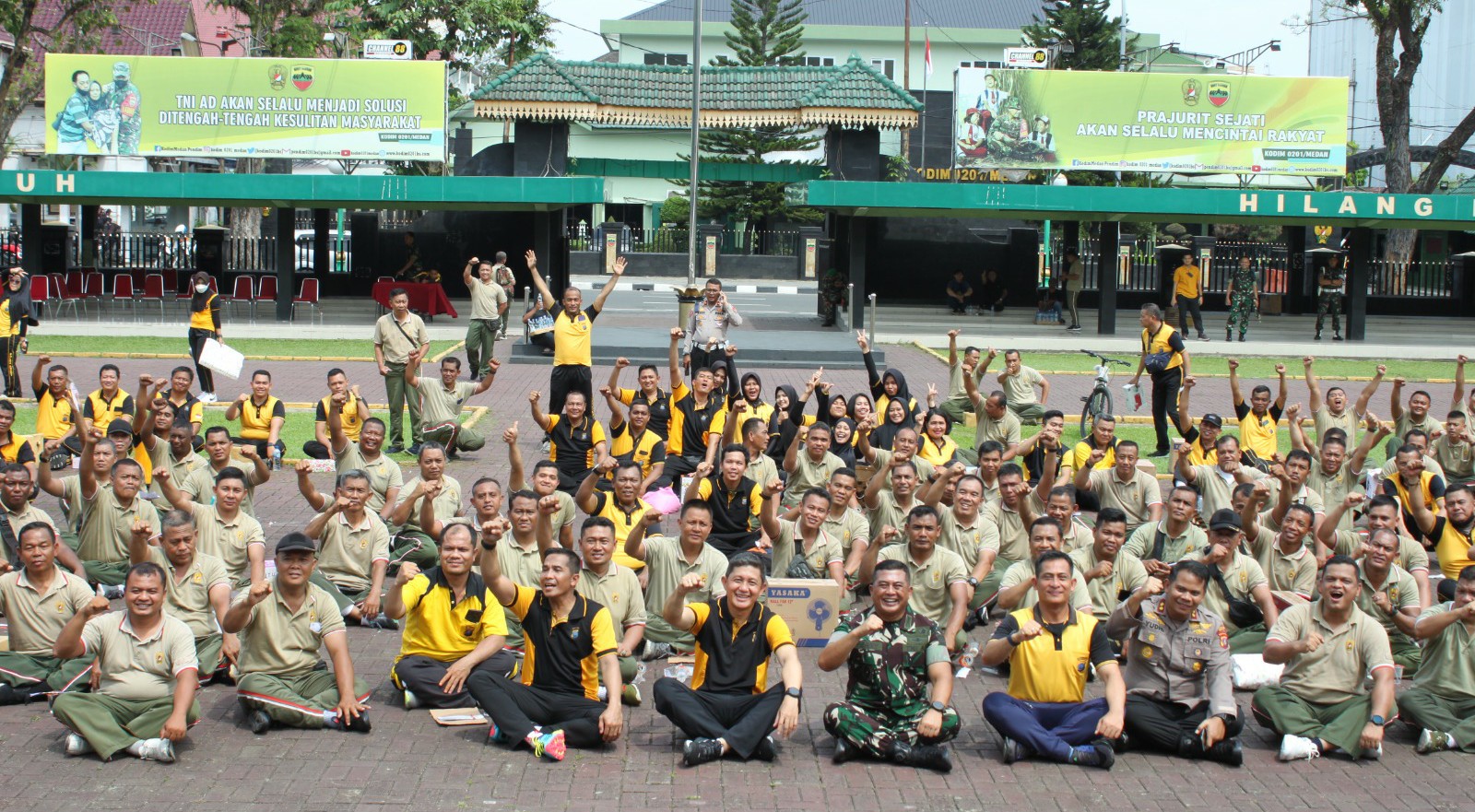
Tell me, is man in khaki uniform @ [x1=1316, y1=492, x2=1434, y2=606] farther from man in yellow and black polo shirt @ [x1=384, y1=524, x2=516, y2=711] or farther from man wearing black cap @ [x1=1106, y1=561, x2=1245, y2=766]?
man in yellow and black polo shirt @ [x1=384, y1=524, x2=516, y2=711]

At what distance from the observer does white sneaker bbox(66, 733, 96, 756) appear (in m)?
7.25

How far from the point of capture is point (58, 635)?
320 inches

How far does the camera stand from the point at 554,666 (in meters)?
7.69

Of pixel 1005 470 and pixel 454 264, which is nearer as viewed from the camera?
pixel 1005 470

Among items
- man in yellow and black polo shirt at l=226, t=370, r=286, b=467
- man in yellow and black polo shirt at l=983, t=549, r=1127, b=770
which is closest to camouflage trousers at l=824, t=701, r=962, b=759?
man in yellow and black polo shirt at l=983, t=549, r=1127, b=770

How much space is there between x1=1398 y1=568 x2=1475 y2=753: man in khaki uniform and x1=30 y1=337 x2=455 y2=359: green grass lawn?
61.1 ft

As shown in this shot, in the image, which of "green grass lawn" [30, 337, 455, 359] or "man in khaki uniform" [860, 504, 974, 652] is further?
"green grass lawn" [30, 337, 455, 359]

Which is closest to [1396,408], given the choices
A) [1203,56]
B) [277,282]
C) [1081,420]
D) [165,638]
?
[1081,420]

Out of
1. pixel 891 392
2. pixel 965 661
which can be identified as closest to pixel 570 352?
pixel 891 392

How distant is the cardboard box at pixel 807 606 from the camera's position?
9125 millimetres

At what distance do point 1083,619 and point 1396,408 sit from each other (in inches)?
308

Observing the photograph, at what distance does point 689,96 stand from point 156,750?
2769 cm

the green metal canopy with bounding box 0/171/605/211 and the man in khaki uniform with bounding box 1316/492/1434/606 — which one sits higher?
the green metal canopy with bounding box 0/171/605/211

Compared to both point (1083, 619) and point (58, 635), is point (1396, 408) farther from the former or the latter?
point (58, 635)
